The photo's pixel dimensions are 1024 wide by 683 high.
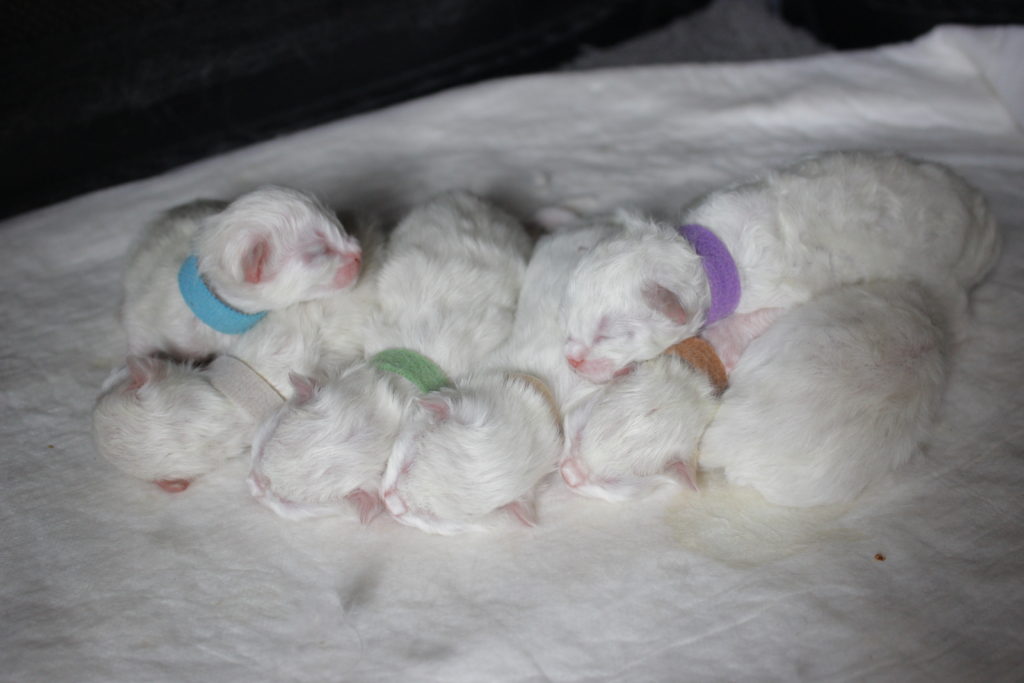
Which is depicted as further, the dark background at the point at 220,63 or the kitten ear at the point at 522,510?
the dark background at the point at 220,63

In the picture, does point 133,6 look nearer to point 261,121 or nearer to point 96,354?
point 261,121

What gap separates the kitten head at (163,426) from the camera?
6.90 ft

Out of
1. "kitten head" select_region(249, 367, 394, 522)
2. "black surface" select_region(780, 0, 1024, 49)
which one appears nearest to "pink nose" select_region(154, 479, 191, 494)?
"kitten head" select_region(249, 367, 394, 522)

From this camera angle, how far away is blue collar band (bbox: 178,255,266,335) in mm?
2221

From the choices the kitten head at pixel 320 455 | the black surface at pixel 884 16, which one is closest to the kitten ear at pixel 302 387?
the kitten head at pixel 320 455

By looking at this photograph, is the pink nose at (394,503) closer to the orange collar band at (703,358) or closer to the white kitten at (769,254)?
the white kitten at (769,254)

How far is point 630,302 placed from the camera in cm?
203

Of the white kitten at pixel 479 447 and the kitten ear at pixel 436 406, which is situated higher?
the kitten ear at pixel 436 406

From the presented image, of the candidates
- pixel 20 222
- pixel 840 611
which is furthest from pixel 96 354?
pixel 840 611

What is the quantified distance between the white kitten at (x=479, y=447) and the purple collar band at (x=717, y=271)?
34 cm

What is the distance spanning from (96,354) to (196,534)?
696mm

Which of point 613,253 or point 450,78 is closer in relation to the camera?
point 613,253

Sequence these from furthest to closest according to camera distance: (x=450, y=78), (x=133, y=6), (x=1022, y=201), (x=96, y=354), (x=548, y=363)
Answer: (x=450, y=78) < (x=133, y=6) < (x=1022, y=201) < (x=96, y=354) < (x=548, y=363)

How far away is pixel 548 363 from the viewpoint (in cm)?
221
